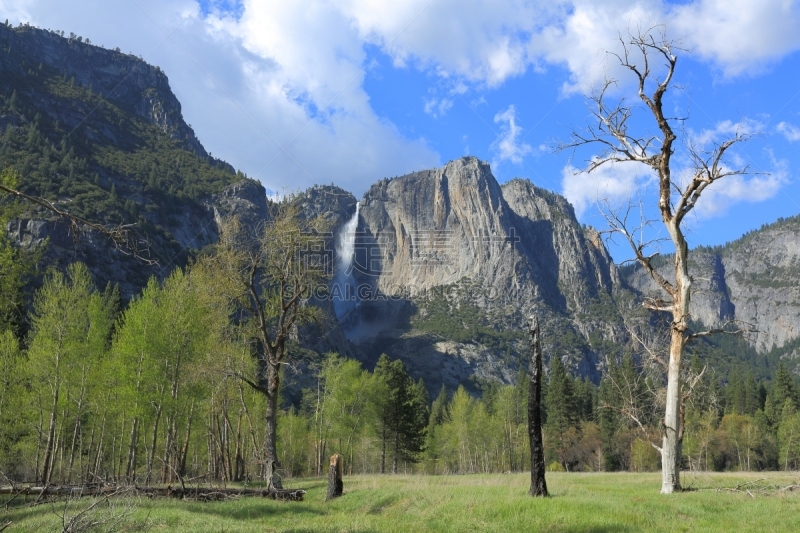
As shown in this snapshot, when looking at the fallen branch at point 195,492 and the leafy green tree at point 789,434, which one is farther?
the leafy green tree at point 789,434

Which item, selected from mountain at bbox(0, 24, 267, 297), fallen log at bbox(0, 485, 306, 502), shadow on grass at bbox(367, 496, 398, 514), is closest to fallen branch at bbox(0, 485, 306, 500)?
fallen log at bbox(0, 485, 306, 502)

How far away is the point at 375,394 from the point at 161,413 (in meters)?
23.8

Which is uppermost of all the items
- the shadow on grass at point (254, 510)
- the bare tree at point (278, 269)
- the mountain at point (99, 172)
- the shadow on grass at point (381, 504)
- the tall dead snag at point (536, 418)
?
the mountain at point (99, 172)

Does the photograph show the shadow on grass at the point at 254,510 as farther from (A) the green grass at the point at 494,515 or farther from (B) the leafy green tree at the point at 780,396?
(B) the leafy green tree at the point at 780,396

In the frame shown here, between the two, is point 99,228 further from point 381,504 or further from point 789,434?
point 789,434

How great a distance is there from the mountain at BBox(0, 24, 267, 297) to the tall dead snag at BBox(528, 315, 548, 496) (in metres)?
80.4

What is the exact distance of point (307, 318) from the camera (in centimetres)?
2295

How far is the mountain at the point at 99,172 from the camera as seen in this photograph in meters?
102

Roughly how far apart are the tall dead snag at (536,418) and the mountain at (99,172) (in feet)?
264

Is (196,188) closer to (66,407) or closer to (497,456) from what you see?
(497,456)

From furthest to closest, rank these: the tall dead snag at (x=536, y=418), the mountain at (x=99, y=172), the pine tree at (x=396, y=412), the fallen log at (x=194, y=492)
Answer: the mountain at (x=99, y=172) → the pine tree at (x=396, y=412) → the fallen log at (x=194, y=492) → the tall dead snag at (x=536, y=418)

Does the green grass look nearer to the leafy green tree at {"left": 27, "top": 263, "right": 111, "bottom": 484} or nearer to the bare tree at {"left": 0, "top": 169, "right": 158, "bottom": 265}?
the bare tree at {"left": 0, "top": 169, "right": 158, "bottom": 265}

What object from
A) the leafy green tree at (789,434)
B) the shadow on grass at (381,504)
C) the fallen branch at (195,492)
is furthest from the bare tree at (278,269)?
the leafy green tree at (789,434)

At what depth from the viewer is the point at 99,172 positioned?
13300 cm
